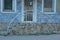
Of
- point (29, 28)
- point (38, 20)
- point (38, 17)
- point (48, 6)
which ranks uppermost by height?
point (48, 6)

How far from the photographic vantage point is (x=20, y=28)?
627 inches

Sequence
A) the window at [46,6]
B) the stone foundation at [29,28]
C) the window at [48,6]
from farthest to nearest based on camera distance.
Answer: the window at [48,6], the window at [46,6], the stone foundation at [29,28]

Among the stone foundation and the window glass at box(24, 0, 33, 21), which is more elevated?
the window glass at box(24, 0, 33, 21)

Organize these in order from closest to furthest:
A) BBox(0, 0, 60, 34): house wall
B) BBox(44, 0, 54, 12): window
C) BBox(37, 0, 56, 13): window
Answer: BBox(0, 0, 60, 34): house wall, BBox(37, 0, 56, 13): window, BBox(44, 0, 54, 12): window

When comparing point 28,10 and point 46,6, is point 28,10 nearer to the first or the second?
point 28,10

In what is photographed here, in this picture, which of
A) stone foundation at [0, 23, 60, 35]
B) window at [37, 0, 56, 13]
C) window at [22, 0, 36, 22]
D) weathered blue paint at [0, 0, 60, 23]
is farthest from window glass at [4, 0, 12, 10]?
window at [37, 0, 56, 13]

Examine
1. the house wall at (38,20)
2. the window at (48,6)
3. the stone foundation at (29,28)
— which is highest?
the window at (48,6)

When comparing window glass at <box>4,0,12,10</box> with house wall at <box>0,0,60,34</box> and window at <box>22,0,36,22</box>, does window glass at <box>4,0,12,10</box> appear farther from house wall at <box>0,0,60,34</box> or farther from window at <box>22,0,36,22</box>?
window at <box>22,0,36,22</box>

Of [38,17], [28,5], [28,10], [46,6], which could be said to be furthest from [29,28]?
[46,6]

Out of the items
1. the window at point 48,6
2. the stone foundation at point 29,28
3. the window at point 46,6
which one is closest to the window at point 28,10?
the window at point 46,6

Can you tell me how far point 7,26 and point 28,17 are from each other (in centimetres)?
193

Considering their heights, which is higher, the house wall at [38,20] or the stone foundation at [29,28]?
the house wall at [38,20]

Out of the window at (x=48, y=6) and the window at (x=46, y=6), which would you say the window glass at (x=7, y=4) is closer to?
the window at (x=46, y=6)

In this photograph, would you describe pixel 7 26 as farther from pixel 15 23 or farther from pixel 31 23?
pixel 31 23
